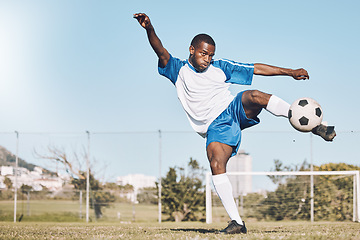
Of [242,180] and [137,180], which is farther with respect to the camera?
[137,180]

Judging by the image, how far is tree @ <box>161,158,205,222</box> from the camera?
1349 centimetres

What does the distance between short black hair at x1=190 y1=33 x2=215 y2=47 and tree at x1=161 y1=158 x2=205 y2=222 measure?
9.27 meters

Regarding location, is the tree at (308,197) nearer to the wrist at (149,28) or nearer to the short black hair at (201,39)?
the short black hair at (201,39)

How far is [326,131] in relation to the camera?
4.03 metres

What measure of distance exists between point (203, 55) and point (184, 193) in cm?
937

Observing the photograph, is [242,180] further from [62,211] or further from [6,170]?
[6,170]

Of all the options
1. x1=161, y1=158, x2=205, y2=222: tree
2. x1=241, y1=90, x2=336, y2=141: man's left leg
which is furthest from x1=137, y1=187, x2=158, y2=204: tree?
x1=241, y1=90, x2=336, y2=141: man's left leg

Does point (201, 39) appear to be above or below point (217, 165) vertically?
above

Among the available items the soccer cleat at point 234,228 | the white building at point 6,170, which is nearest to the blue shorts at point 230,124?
the soccer cleat at point 234,228

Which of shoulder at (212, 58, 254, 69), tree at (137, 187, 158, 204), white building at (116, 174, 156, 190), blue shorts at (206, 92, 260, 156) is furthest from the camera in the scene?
white building at (116, 174, 156, 190)

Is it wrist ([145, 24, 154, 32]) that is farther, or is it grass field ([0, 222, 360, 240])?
wrist ([145, 24, 154, 32])

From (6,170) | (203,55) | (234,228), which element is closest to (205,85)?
(203,55)

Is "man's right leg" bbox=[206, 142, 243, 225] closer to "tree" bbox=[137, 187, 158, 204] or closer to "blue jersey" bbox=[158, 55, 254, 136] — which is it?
"blue jersey" bbox=[158, 55, 254, 136]

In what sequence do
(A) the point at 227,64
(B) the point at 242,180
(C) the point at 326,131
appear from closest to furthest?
(C) the point at 326,131 < (A) the point at 227,64 < (B) the point at 242,180
